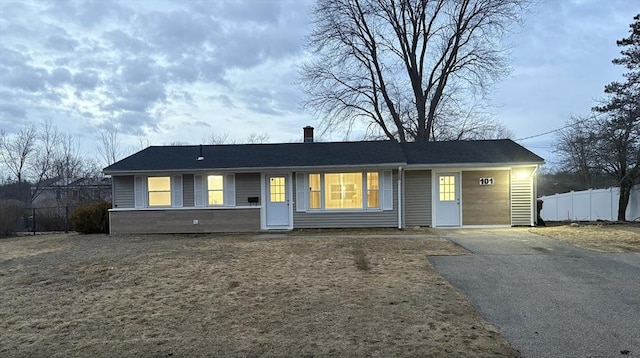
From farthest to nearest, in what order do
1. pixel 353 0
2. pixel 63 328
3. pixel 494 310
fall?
pixel 353 0 → pixel 494 310 → pixel 63 328

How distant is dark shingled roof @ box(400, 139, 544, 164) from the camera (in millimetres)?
14922

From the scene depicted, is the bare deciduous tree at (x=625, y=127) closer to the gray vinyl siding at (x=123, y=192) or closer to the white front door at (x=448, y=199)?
the white front door at (x=448, y=199)

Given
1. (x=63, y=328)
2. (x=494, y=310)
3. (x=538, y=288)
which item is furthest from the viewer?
(x=538, y=288)

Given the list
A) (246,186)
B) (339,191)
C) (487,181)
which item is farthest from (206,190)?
(487,181)

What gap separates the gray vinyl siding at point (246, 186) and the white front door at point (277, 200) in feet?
1.16

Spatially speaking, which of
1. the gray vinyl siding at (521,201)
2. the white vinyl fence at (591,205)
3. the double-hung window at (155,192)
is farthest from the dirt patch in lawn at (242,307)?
the white vinyl fence at (591,205)

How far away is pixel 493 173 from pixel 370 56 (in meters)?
16.3

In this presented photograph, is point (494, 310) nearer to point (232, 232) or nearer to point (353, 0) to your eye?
point (232, 232)

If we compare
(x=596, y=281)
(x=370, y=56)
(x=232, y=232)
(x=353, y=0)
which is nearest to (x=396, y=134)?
(x=370, y=56)

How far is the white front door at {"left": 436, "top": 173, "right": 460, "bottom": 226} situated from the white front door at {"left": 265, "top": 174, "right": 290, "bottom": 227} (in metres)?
5.21

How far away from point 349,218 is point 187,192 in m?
5.80

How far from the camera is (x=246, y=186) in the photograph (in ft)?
51.5

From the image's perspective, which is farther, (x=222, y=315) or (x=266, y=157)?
(x=266, y=157)

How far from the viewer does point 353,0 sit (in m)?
28.3
